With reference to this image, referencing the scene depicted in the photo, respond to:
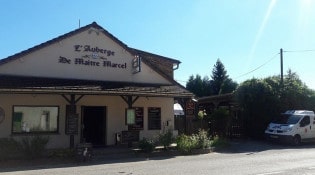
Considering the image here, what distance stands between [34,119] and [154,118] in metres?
6.89

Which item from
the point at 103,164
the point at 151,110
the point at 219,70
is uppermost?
the point at 219,70

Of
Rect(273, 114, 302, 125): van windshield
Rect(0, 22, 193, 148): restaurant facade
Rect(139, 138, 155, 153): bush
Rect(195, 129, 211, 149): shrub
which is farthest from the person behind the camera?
Rect(273, 114, 302, 125): van windshield

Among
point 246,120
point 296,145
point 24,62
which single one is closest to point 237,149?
point 296,145

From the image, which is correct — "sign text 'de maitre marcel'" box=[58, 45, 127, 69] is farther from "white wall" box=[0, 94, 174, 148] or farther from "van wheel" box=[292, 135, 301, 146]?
"van wheel" box=[292, 135, 301, 146]

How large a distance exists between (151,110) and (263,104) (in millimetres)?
8328

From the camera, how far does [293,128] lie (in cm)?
2447

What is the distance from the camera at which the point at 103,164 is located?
51.2ft

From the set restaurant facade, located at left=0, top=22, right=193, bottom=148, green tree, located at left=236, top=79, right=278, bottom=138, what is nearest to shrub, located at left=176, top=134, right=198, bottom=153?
restaurant facade, located at left=0, top=22, right=193, bottom=148

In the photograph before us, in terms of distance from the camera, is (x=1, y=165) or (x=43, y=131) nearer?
(x=1, y=165)

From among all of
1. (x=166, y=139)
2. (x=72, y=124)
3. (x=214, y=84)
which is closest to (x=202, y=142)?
(x=166, y=139)

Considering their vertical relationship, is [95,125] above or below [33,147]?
above

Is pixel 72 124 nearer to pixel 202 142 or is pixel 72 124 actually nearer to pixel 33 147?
pixel 33 147

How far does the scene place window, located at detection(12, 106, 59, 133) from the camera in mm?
18891

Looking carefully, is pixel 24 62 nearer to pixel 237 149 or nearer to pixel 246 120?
pixel 237 149
